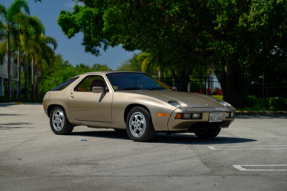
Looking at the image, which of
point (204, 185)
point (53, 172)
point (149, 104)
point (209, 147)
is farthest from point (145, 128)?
point (204, 185)

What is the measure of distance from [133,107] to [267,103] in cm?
2133

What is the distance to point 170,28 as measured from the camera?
2439cm

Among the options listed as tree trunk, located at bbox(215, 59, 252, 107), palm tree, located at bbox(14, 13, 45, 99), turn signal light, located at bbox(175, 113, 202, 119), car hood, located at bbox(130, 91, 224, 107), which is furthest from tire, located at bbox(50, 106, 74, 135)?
palm tree, located at bbox(14, 13, 45, 99)

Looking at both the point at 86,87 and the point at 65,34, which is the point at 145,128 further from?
the point at 65,34

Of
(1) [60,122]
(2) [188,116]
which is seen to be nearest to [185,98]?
(2) [188,116]

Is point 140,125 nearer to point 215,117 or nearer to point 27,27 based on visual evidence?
point 215,117

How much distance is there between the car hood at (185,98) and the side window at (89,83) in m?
1.28

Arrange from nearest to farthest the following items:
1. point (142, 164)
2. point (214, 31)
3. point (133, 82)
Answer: point (142, 164) < point (133, 82) < point (214, 31)

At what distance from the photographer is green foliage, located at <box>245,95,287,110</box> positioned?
→ 27352 millimetres

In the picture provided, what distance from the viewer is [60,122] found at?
10438 millimetres

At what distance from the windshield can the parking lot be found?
47.1 inches

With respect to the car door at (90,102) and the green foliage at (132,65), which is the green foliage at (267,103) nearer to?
the car door at (90,102)

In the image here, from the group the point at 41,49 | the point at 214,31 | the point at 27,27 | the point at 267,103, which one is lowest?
the point at 267,103

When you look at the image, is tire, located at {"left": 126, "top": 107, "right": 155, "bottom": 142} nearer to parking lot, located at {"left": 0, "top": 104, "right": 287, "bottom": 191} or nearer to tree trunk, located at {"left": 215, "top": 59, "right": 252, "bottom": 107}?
parking lot, located at {"left": 0, "top": 104, "right": 287, "bottom": 191}
